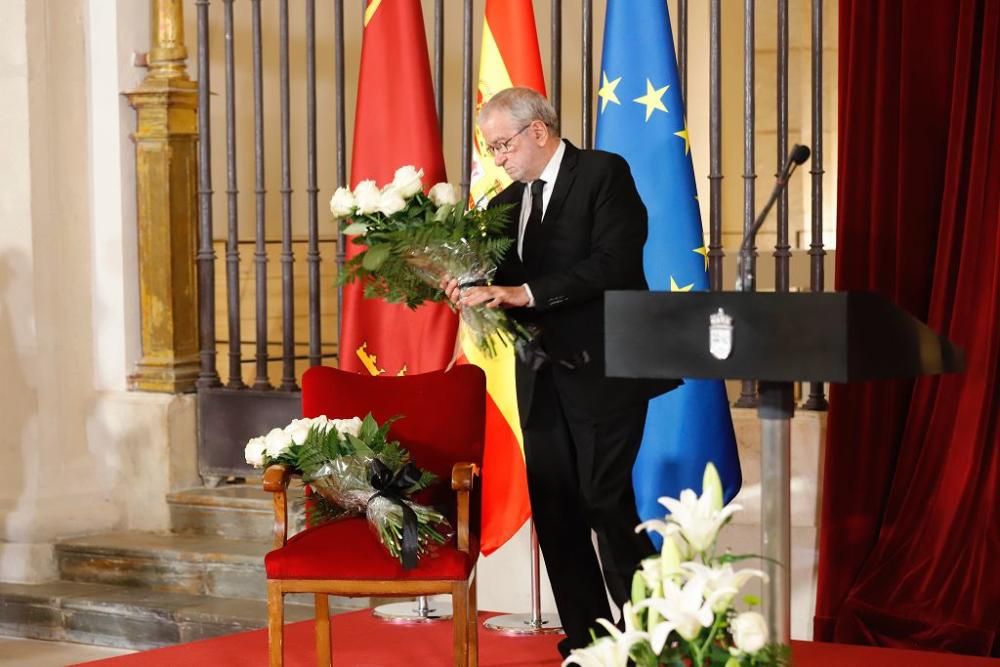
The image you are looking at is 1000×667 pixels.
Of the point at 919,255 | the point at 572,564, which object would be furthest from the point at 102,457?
the point at 919,255

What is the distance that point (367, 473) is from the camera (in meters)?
3.60

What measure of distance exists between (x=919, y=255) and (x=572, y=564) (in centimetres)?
153

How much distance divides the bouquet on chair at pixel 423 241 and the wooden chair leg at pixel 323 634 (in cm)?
80

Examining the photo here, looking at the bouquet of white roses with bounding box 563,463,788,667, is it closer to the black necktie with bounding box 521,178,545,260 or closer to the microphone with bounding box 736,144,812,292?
the microphone with bounding box 736,144,812,292

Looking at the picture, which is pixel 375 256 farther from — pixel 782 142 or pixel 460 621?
pixel 782 142

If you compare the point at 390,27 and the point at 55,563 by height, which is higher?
the point at 390,27

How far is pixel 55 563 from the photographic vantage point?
222 inches

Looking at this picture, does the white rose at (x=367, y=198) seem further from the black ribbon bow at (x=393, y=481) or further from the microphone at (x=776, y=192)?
the microphone at (x=776, y=192)

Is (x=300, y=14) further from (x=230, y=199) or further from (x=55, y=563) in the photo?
(x=55, y=563)

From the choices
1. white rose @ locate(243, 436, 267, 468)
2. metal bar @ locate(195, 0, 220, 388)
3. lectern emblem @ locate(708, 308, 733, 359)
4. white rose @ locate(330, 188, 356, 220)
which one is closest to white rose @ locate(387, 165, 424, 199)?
white rose @ locate(330, 188, 356, 220)

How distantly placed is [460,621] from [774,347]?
4.75 ft

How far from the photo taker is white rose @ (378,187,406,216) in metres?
3.44

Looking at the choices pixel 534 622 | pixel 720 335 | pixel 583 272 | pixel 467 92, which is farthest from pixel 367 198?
pixel 467 92

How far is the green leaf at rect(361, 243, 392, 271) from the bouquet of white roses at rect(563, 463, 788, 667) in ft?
5.66
